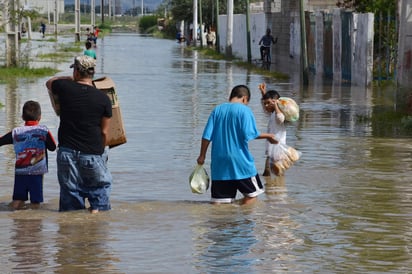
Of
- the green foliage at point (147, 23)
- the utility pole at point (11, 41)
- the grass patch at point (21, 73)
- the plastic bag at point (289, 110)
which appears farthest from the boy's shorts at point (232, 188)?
the green foliage at point (147, 23)

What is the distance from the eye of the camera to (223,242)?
9.21 metres

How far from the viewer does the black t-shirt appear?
10023 millimetres

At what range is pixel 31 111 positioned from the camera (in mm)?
10625

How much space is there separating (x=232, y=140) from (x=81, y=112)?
59.8 inches

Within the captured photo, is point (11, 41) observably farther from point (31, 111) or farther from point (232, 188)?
point (232, 188)

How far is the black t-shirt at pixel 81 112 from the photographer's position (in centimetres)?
1002

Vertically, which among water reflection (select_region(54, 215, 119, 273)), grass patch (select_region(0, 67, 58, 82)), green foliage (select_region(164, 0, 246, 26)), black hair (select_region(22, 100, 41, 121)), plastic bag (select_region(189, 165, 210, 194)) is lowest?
water reflection (select_region(54, 215, 119, 273))

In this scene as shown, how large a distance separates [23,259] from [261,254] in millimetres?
1802

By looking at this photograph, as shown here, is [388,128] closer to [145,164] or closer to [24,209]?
[145,164]

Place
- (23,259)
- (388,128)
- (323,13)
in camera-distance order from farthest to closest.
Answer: (323,13) < (388,128) < (23,259)

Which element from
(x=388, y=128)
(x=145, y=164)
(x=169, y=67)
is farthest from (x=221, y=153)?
(x=169, y=67)

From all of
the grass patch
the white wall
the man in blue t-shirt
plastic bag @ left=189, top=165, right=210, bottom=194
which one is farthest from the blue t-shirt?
the white wall

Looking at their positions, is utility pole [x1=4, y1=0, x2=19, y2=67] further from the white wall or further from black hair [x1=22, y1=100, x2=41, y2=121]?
black hair [x1=22, y1=100, x2=41, y2=121]

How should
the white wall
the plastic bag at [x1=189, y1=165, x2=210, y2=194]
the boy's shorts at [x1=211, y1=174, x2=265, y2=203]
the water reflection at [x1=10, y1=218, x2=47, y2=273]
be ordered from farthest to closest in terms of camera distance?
1. the white wall
2. the plastic bag at [x1=189, y1=165, x2=210, y2=194]
3. the boy's shorts at [x1=211, y1=174, x2=265, y2=203]
4. the water reflection at [x1=10, y1=218, x2=47, y2=273]
